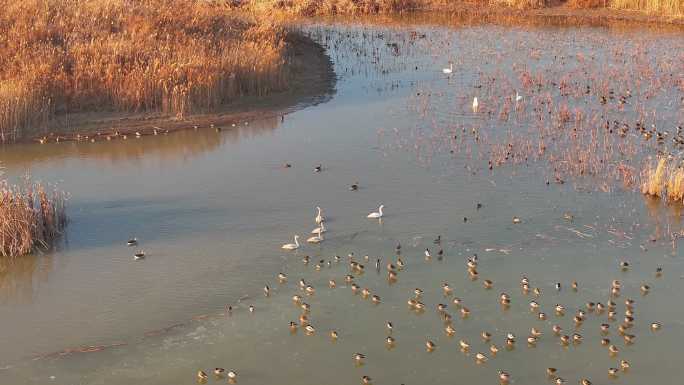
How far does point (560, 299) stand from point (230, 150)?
11185 millimetres

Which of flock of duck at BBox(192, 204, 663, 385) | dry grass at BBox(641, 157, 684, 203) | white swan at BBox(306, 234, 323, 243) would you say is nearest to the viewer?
flock of duck at BBox(192, 204, 663, 385)

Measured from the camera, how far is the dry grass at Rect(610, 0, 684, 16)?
1545 inches

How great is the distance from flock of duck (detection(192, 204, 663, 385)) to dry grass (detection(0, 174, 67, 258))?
14.3 feet

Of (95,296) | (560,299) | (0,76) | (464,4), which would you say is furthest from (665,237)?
(464,4)

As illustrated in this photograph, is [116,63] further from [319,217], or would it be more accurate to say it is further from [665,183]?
[665,183]

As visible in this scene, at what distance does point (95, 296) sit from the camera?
42.7ft

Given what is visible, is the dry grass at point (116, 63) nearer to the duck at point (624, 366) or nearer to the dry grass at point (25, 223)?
the dry grass at point (25, 223)

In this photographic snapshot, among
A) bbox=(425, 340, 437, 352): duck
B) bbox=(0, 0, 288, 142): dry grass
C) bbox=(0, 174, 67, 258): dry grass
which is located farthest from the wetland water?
bbox=(0, 0, 288, 142): dry grass

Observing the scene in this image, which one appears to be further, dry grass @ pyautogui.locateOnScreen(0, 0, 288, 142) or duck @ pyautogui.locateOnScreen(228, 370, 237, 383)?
dry grass @ pyautogui.locateOnScreen(0, 0, 288, 142)

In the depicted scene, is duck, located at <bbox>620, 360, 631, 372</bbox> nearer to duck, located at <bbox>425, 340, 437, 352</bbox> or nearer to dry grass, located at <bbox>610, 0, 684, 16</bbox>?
duck, located at <bbox>425, 340, 437, 352</bbox>

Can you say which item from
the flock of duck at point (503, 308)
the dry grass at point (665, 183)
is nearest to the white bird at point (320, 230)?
Result: the flock of duck at point (503, 308)

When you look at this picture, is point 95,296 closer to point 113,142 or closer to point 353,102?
point 113,142

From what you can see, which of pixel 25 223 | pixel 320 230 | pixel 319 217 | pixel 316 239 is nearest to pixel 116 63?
pixel 25 223

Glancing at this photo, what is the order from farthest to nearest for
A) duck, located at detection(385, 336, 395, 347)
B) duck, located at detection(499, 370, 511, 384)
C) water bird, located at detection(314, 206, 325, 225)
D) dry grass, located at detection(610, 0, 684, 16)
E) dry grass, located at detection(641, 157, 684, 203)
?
dry grass, located at detection(610, 0, 684, 16)
dry grass, located at detection(641, 157, 684, 203)
water bird, located at detection(314, 206, 325, 225)
duck, located at detection(385, 336, 395, 347)
duck, located at detection(499, 370, 511, 384)
